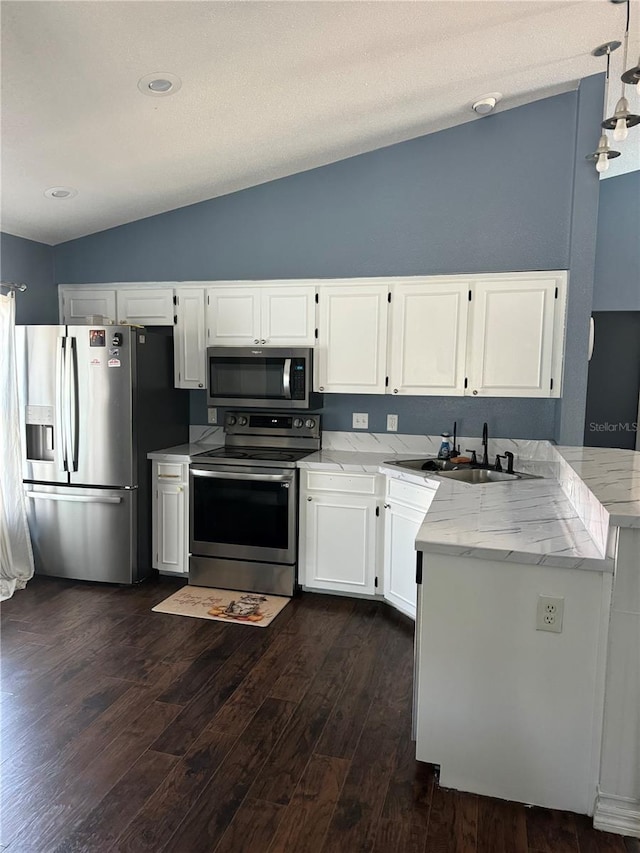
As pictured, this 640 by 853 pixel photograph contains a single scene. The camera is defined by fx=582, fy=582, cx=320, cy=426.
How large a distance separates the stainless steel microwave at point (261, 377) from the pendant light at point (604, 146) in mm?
1957

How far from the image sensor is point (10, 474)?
3879 mm

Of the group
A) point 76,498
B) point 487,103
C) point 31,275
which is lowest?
point 76,498

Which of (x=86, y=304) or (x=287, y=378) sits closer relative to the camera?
(x=287, y=378)

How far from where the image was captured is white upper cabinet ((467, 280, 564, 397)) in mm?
3498

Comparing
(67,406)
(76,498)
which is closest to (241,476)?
(76,498)

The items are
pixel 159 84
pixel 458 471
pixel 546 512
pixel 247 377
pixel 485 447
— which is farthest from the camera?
pixel 247 377

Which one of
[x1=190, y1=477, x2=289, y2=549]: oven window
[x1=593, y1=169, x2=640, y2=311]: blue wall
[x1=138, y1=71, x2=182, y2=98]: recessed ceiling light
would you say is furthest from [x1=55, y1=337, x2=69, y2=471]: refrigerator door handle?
[x1=593, y1=169, x2=640, y2=311]: blue wall

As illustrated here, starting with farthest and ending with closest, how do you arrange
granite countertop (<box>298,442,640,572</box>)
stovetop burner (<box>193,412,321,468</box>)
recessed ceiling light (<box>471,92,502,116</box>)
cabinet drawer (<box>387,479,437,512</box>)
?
stovetop burner (<box>193,412,321,468</box>)
recessed ceiling light (<box>471,92,502,116</box>)
cabinet drawer (<box>387,479,437,512</box>)
granite countertop (<box>298,442,640,572</box>)

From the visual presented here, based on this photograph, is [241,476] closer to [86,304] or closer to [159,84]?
[86,304]

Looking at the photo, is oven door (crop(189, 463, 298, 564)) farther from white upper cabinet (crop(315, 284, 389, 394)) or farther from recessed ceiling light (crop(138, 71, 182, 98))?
recessed ceiling light (crop(138, 71, 182, 98))

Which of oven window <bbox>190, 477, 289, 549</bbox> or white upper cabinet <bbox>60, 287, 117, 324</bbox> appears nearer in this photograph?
oven window <bbox>190, 477, 289, 549</bbox>

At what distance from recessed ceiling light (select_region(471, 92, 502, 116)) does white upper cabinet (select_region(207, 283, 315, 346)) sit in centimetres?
144

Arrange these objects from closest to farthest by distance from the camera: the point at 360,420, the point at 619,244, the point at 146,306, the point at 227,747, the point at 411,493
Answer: the point at 227,747 < the point at 411,493 < the point at 360,420 < the point at 146,306 < the point at 619,244

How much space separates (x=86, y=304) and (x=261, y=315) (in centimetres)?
149
